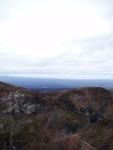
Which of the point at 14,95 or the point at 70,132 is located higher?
the point at 14,95

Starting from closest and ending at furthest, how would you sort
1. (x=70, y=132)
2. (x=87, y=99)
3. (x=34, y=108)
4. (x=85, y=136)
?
(x=85, y=136)
(x=70, y=132)
(x=34, y=108)
(x=87, y=99)

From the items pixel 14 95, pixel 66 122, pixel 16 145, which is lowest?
pixel 16 145

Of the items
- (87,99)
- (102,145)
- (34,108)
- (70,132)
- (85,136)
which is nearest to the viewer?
(102,145)

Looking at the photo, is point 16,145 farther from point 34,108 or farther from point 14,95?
point 14,95

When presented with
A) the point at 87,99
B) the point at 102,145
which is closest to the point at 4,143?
the point at 102,145

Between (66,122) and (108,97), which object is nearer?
(66,122)

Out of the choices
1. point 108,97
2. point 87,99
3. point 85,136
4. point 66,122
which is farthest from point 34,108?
point 85,136
